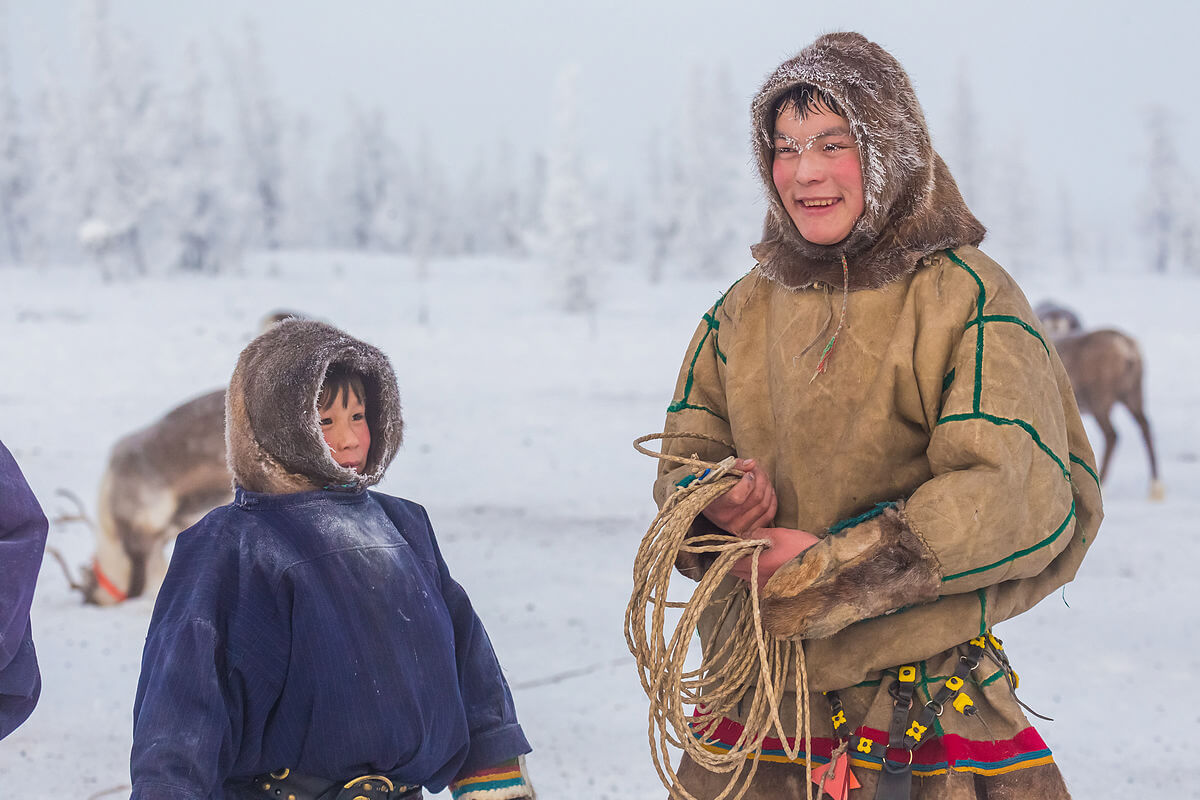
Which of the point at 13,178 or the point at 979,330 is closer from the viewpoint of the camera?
the point at 979,330

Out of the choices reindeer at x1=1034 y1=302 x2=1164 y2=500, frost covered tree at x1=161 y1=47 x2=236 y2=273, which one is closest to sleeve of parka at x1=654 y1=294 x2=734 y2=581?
reindeer at x1=1034 y1=302 x2=1164 y2=500

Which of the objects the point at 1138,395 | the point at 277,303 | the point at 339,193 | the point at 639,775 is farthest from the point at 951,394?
the point at 339,193

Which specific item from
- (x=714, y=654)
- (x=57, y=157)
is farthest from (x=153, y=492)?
(x=57, y=157)

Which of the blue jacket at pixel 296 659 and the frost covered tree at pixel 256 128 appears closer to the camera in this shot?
the blue jacket at pixel 296 659

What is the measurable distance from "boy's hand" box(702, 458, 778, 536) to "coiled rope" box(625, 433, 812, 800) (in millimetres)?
22

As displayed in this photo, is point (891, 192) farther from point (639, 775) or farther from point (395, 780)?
point (639, 775)

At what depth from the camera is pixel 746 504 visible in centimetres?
174

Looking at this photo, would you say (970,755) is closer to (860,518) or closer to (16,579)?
(860,518)

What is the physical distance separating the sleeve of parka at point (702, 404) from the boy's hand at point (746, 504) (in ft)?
0.55

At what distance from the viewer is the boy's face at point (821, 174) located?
1731mm

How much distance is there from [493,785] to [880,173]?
1.20 meters

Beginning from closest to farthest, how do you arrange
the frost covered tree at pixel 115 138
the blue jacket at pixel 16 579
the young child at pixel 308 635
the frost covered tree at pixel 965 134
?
1. the young child at pixel 308 635
2. the blue jacket at pixel 16 579
3. the frost covered tree at pixel 115 138
4. the frost covered tree at pixel 965 134

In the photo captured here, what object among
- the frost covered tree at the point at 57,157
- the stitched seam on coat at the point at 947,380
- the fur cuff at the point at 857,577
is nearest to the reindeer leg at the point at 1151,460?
the stitched seam on coat at the point at 947,380

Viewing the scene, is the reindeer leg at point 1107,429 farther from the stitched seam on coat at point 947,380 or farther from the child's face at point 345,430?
the child's face at point 345,430
